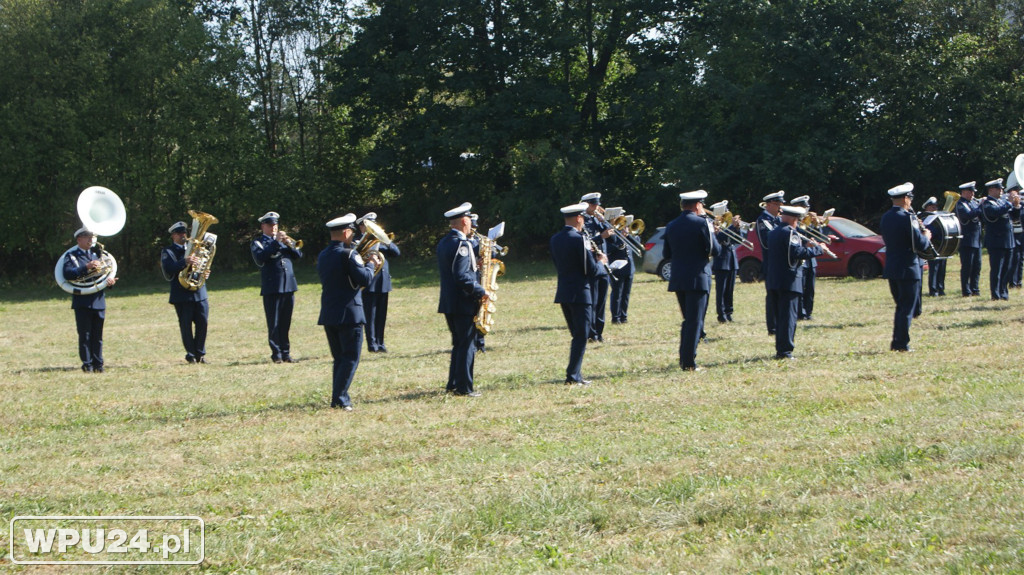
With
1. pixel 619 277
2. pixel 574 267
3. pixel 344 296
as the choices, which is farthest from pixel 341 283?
pixel 619 277

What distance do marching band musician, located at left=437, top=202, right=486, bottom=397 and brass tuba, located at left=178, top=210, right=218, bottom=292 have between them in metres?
5.04

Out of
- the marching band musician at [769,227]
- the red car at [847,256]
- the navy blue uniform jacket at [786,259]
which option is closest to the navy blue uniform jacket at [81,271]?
the navy blue uniform jacket at [786,259]

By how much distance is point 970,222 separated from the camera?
16609 mm

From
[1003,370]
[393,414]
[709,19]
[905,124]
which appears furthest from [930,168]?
[393,414]

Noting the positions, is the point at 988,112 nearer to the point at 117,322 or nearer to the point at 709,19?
the point at 709,19

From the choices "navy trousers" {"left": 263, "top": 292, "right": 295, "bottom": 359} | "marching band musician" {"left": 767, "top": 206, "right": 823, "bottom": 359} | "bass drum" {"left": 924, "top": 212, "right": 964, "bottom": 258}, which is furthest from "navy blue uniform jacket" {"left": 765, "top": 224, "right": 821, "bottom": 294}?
"navy trousers" {"left": 263, "top": 292, "right": 295, "bottom": 359}

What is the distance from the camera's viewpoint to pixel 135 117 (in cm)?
3278

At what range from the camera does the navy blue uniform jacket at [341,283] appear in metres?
9.21

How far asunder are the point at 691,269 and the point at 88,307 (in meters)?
8.00

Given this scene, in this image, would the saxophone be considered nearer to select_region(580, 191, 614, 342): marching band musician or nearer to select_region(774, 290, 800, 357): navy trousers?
select_region(580, 191, 614, 342): marching band musician

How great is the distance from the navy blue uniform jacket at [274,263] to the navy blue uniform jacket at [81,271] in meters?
2.08

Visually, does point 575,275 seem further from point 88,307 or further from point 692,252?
point 88,307

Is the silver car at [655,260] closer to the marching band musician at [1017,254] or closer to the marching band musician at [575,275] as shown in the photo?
the marching band musician at [1017,254]

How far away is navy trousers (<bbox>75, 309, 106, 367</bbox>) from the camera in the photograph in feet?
43.5
